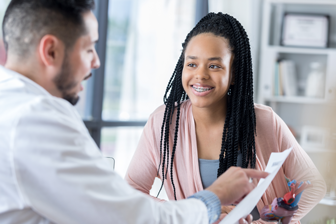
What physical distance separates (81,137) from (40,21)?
1.04ft

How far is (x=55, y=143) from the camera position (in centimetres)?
77

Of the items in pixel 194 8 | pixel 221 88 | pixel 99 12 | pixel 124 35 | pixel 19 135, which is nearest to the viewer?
pixel 19 135

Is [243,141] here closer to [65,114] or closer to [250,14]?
[65,114]

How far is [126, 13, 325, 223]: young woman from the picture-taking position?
1525 millimetres

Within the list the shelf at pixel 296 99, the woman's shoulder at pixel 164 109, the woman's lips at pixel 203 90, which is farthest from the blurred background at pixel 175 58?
the woman's lips at pixel 203 90

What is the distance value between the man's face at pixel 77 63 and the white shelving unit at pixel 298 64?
2517 mm

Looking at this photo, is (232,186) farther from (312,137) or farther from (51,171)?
(312,137)

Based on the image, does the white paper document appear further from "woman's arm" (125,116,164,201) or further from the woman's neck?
"woman's arm" (125,116,164,201)

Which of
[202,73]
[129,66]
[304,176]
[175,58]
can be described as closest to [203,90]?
[202,73]

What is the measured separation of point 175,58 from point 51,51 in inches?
100

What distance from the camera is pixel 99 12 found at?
2.93m

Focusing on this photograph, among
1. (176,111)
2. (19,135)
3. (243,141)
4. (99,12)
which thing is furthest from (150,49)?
(19,135)

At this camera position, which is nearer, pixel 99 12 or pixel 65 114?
pixel 65 114

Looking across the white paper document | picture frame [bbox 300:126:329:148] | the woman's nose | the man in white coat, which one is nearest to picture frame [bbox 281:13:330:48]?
picture frame [bbox 300:126:329:148]
